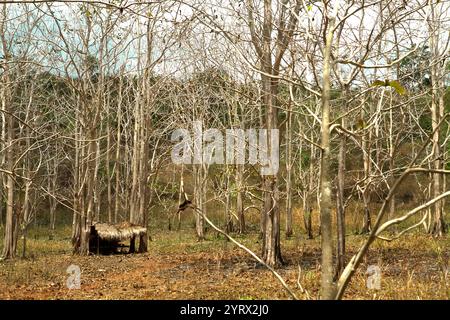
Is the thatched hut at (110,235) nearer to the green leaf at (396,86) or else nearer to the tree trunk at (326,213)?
the tree trunk at (326,213)

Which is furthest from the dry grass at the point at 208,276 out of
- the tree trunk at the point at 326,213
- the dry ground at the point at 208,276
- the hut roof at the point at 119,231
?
the tree trunk at the point at 326,213

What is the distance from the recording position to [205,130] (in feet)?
58.1

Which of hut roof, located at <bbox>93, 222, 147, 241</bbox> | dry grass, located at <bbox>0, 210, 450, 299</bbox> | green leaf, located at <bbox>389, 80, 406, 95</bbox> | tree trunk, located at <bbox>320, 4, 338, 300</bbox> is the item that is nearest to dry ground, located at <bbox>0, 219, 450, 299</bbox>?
dry grass, located at <bbox>0, 210, 450, 299</bbox>

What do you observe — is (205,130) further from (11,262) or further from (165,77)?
(11,262)

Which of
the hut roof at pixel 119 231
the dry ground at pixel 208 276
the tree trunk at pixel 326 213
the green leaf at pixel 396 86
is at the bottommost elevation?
the dry ground at pixel 208 276

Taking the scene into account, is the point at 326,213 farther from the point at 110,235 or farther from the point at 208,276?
the point at 110,235

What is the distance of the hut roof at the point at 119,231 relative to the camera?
13.2 m

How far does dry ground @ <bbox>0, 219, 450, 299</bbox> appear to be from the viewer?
21.6 ft

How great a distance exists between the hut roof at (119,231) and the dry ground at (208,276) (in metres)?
0.52

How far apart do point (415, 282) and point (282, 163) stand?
20785 mm

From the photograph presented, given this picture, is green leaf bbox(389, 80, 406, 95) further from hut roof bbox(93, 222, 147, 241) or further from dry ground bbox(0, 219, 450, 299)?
hut roof bbox(93, 222, 147, 241)

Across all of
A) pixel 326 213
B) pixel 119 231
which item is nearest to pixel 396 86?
pixel 326 213

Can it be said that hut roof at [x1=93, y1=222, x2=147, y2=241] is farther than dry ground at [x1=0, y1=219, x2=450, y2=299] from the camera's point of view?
Yes
